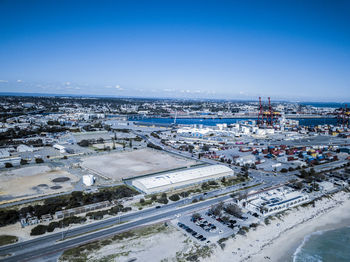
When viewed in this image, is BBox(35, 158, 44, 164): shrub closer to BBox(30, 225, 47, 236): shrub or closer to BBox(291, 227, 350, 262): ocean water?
BBox(30, 225, 47, 236): shrub

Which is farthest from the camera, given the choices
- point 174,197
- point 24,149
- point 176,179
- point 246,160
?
point 24,149

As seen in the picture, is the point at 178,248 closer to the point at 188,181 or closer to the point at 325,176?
the point at 188,181

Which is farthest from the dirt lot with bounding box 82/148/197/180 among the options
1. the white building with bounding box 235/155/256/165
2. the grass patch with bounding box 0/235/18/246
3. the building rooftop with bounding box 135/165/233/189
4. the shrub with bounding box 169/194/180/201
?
the grass patch with bounding box 0/235/18/246

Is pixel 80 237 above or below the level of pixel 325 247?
above

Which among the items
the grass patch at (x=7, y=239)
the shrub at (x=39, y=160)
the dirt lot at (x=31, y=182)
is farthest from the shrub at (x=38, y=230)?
the shrub at (x=39, y=160)

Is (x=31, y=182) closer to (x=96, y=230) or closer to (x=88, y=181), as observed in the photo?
(x=88, y=181)

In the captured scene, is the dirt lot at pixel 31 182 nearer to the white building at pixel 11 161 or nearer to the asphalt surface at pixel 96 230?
the white building at pixel 11 161

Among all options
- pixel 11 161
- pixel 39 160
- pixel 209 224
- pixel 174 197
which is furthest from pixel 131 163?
pixel 209 224
